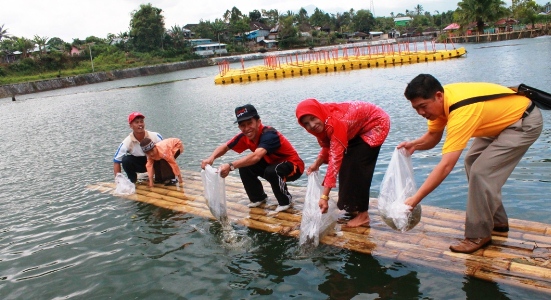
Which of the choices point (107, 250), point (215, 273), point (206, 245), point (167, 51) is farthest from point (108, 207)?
point (167, 51)

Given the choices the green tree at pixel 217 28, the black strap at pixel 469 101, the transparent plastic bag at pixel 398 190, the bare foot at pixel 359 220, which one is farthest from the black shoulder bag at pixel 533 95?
the green tree at pixel 217 28

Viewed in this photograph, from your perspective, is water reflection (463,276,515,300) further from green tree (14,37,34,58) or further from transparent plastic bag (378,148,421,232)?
green tree (14,37,34,58)

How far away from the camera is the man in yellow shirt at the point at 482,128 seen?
3428mm

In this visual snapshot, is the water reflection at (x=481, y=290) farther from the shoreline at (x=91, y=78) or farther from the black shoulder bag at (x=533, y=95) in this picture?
the shoreline at (x=91, y=78)

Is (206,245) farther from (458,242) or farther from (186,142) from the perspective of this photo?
(186,142)

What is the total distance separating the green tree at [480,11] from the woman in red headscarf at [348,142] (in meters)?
74.4

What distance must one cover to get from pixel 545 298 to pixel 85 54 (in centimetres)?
7547

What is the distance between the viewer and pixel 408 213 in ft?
13.1

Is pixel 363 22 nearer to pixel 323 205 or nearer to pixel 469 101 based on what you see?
pixel 323 205

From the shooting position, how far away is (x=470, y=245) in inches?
154

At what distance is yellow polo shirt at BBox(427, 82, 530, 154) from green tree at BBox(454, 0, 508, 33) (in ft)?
246

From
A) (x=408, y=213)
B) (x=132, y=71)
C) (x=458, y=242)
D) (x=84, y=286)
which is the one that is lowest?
(x=84, y=286)

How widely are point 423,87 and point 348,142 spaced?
1373 millimetres

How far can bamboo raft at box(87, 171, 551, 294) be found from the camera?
3588mm
